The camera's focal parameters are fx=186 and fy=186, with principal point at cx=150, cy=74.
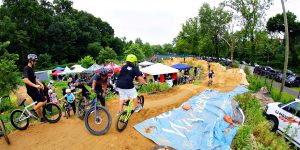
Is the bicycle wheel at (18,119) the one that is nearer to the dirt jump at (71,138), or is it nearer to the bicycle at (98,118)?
the dirt jump at (71,138)

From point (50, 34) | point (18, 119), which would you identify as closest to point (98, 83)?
point (18, 119)

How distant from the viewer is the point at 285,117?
7.96m

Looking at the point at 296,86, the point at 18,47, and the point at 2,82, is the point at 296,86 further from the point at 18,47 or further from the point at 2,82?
the point at 18,47

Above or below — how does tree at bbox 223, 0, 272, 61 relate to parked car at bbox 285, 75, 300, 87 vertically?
above

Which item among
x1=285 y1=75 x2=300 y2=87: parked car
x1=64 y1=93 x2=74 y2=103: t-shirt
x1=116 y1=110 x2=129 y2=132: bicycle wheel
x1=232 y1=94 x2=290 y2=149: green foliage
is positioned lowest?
x1=285 y1=75 x2=300 y2=87: parked car

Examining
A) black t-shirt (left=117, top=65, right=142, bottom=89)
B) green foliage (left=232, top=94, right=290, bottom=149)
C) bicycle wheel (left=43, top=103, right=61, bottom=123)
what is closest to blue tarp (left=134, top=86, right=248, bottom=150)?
green foliage (left=232, top=94, right=290, bottom=149)

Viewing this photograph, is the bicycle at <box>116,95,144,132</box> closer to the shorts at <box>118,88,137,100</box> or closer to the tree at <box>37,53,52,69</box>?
the shorts at <box>118,88,137,100</box>

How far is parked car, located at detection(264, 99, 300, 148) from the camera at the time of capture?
24.6ft

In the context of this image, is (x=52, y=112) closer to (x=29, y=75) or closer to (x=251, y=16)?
(x=29, y=75)

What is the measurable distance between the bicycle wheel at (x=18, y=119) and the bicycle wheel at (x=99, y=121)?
1950 mm

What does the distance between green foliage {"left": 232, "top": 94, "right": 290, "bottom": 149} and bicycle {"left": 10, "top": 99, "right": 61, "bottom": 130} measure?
5635mm

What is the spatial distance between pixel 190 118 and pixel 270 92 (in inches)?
380

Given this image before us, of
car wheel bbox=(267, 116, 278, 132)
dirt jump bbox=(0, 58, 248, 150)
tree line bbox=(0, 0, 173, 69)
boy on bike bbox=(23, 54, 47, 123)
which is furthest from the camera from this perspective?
tree line bbox=(0, 0, 173, 69)

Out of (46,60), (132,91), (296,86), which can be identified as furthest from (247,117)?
(46,60)
